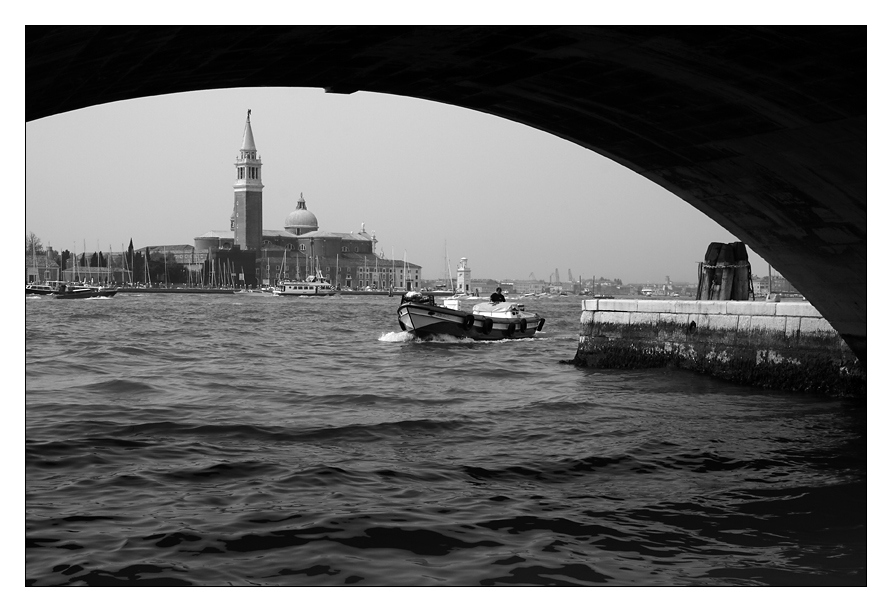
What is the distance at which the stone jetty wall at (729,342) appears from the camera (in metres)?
15.3

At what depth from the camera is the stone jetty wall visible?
15305 mm

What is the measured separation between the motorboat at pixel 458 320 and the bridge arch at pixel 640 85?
21.6 metres

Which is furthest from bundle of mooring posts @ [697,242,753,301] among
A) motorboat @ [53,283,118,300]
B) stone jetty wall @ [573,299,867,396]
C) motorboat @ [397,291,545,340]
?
motorboat @ [53,283,118,300]

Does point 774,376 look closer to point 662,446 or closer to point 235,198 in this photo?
point 662,446

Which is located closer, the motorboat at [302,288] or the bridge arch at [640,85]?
the bridge arch at [640,85]

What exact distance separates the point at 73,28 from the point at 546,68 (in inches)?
169

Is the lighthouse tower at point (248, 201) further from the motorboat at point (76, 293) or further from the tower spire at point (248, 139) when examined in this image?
the motorboat at point (76, 293)

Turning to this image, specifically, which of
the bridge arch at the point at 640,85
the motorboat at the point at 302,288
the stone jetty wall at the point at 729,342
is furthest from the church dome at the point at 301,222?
the bridge arch at the point at 640,85

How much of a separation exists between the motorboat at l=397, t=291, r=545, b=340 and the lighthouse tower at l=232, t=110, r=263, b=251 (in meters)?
117

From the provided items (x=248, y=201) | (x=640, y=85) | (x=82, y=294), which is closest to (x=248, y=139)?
(x=248, y=201)

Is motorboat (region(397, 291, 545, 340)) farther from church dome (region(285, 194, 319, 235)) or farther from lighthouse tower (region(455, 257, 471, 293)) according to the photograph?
church dome (region(285, 194, 319, 235))

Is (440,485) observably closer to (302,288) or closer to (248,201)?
(302,288)

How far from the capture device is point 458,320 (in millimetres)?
33188

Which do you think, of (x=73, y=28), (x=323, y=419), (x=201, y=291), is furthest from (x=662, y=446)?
(x=201, y=291)
